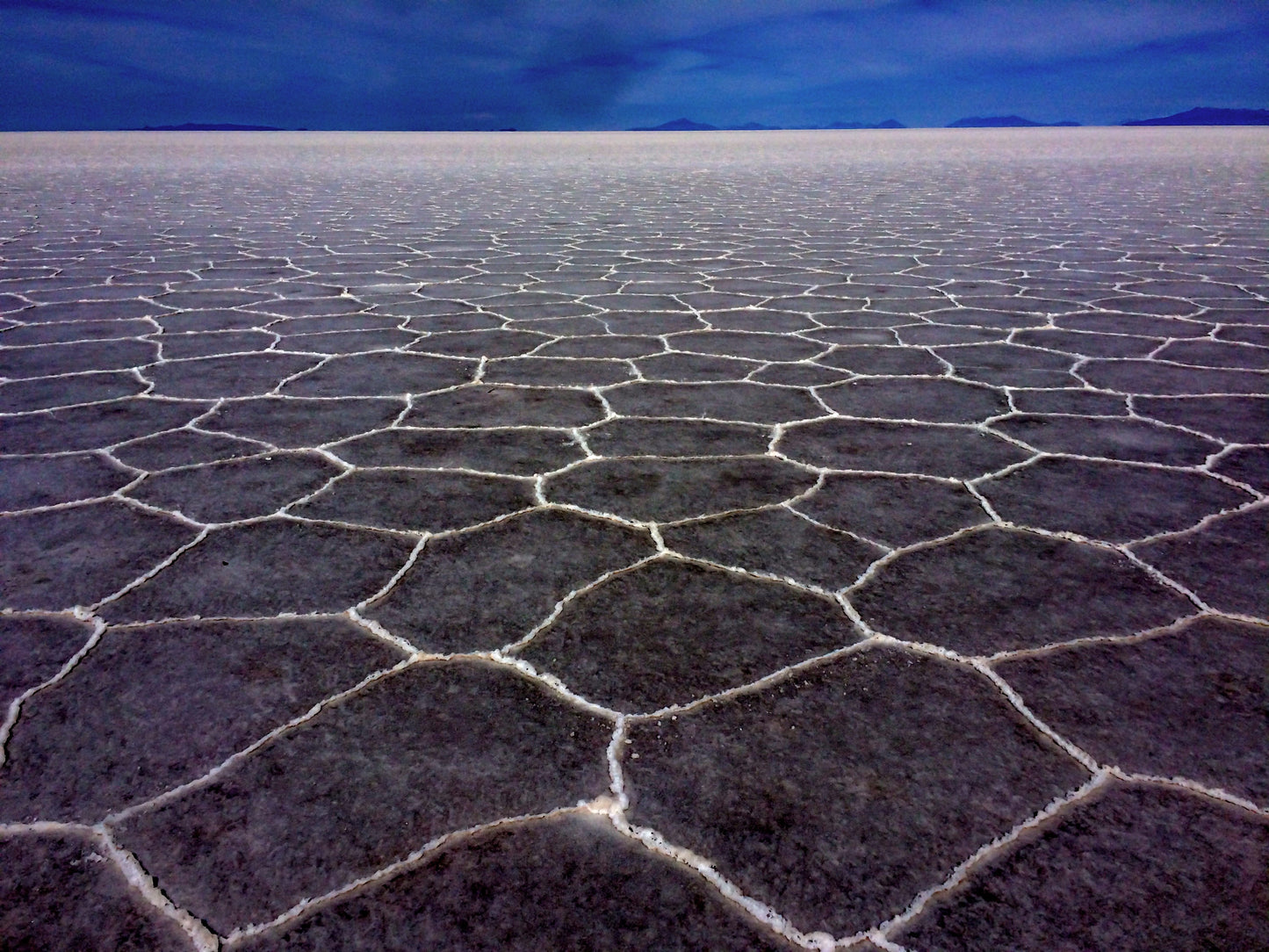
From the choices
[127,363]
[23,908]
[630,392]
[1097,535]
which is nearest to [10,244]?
[127,363]

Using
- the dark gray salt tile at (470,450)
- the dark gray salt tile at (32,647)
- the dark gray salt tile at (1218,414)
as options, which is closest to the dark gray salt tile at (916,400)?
the dark gray salt tile at (1218,414)

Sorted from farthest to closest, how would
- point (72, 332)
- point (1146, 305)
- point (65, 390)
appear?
point (1146, 305) < point (72, 332) < point (65, 390)

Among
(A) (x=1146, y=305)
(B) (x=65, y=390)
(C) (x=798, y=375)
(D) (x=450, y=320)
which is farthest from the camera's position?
(A) (x=1146, y=305)

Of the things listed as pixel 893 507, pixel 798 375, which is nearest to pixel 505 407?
pixel 798 375

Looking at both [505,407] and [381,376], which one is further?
[381,376]

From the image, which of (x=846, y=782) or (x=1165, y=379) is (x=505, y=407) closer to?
(x=846, y=782)

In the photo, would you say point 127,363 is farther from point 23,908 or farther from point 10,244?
point 10,244
